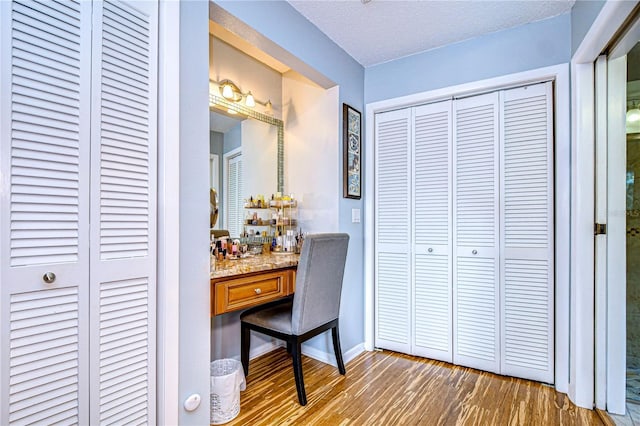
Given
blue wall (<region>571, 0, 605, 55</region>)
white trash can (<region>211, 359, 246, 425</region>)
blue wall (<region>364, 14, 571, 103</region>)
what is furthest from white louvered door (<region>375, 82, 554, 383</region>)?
white trash can (<region>211, 359, 246, 425</region>)

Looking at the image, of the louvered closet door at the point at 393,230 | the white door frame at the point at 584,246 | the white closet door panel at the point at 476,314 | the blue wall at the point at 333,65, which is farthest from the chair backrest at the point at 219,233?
the white door frame at the point at 584,246

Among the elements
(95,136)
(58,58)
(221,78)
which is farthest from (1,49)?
(221,78)

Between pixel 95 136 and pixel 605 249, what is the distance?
249cm

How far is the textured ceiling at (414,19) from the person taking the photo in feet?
6.64

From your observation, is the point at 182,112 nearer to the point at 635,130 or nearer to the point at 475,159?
the point at 475,159

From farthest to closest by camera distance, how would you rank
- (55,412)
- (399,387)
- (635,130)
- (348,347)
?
(348,347)
(399,387)
(635,130)
(55,412)

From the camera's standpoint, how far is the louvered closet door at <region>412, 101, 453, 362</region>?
252cm

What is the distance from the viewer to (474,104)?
7.98ft

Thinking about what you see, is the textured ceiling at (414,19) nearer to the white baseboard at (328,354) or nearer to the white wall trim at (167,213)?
the white wall trim at (167,213)

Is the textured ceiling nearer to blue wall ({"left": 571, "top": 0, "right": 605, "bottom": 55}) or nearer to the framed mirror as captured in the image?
blue wall ({"left": 571, "top": 0, "right": 605, "bottom": 55})

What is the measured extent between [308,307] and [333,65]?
1686 mm

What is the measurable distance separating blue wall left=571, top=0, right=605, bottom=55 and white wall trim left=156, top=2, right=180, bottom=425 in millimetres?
1924

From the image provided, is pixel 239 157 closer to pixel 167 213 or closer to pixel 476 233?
pixel 167 213

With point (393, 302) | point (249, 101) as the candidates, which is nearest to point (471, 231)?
point (393, 302)
